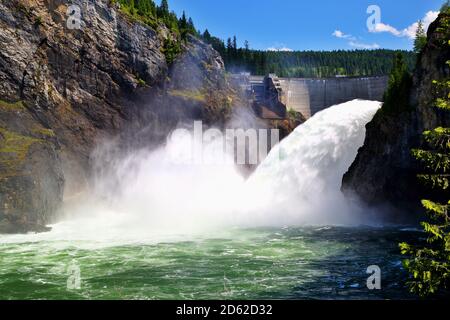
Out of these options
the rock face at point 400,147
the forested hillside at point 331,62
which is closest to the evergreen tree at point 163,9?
the rock face at point 400,147

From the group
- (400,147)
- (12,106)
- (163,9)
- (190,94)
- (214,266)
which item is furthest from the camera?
(163,9)

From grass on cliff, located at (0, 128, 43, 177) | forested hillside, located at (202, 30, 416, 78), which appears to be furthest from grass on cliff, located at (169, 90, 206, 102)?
forested hillside, located at (202, 30, 416, 78)

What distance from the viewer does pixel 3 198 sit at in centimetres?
4175

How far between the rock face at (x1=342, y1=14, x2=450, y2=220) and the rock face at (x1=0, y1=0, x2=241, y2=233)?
2871cm

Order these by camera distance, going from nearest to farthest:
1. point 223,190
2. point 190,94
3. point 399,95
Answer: point 399,95 < point 223,190 < point 190,94

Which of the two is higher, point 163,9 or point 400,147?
point 163,9

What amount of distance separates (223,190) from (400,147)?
2838cm

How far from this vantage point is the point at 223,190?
66500 mm

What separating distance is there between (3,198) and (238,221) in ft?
71.7

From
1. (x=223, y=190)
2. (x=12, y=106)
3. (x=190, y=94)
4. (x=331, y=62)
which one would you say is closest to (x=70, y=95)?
(x=12, y=106)

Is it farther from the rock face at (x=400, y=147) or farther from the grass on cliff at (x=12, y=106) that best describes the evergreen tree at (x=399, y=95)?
the grass on cliff at (x=12, y=106)

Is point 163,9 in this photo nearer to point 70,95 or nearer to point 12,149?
point 70,95
